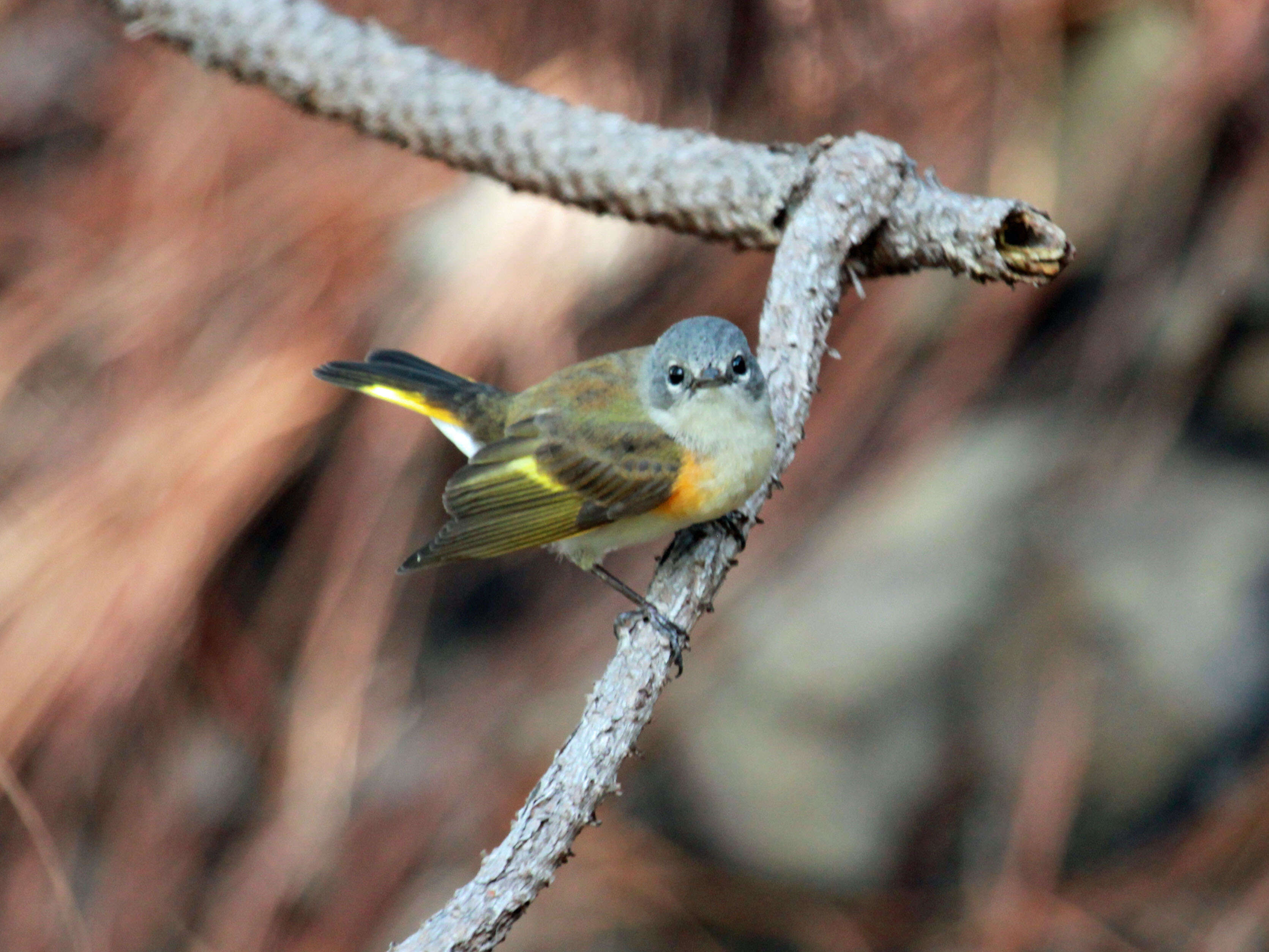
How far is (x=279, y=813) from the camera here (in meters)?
2.87

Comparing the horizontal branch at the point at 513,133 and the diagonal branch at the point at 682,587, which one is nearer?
the diagonal branch at the point at 682,587

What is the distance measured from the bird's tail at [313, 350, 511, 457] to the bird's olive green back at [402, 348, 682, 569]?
5cm

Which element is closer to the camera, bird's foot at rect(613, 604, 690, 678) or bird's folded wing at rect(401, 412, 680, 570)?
bird's foot at rect(613, 604, 690, 678)

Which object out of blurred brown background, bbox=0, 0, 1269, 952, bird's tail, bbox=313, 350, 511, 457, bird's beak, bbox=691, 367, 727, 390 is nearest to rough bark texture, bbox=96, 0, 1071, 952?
bird's beak, bbox=691, 367, 727, 390

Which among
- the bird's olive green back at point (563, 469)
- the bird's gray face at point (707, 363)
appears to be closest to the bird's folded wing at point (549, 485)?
the bird's olive green back at point (563, 469)

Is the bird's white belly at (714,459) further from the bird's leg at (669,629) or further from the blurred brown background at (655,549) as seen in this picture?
the blurred brown background at (655,549)

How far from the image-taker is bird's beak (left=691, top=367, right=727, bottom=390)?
2131mm

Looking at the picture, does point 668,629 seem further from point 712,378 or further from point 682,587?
point 712,378

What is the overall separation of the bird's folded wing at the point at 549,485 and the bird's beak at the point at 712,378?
0.21 meters

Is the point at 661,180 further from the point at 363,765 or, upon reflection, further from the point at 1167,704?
the point at 1167,704

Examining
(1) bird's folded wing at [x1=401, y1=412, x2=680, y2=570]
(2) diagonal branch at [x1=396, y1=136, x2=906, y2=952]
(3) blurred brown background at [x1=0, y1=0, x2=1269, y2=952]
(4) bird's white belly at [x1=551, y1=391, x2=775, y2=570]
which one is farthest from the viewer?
(3) blurred brown background at [x1=0, y1=0, x2=1269, y2=952]

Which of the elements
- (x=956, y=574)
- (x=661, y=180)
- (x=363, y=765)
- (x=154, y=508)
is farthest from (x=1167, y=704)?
(x=154, y=508)

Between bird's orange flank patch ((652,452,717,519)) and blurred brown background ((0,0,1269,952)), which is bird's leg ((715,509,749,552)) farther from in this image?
blurred brown background ((0,0,1269,952))

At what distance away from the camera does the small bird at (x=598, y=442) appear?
7.07ft
